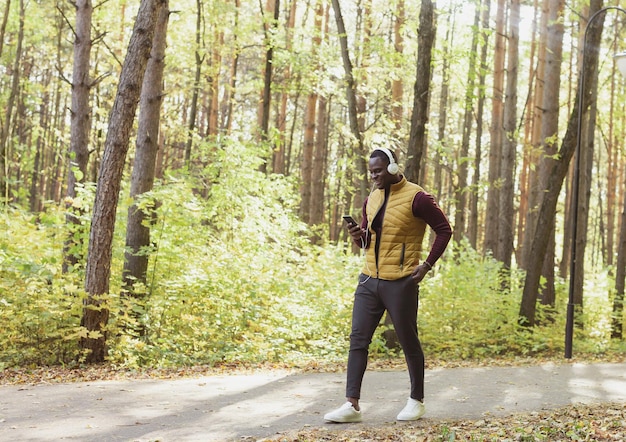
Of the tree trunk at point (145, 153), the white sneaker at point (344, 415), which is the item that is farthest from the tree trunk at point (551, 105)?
the white sneaker at point (344, 415)

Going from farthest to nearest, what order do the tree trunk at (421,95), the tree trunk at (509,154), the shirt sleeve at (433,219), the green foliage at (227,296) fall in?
Result: 1. the tree trunk at (509,154)
2. the tree trunk at (421,95)
3. the green foliage at (227,296)
4. the shirt sleeve at (433,219)

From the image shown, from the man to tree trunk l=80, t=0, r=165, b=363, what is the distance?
4197 millimetres

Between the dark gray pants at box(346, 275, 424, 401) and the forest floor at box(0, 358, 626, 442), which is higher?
the dark gray pants at box(346, 275, 424, 401)

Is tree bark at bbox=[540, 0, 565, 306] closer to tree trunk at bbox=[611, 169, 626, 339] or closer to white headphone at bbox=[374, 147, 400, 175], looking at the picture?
tree trunk at bbox=[611, 169, 626, 339]

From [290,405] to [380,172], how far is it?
2.40 metres

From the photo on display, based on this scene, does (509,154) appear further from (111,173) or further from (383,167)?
(383,167)

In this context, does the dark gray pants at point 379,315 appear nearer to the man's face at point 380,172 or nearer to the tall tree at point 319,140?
the man's face at point 380,172

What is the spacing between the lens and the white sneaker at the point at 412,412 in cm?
609

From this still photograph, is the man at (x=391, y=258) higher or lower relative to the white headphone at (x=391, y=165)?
lower

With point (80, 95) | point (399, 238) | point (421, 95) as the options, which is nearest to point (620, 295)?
point (421, 95)

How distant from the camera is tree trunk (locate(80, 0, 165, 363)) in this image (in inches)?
357

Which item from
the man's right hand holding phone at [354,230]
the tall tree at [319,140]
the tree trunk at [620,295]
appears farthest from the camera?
the tall tree at [319,140]

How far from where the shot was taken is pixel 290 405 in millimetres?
6840

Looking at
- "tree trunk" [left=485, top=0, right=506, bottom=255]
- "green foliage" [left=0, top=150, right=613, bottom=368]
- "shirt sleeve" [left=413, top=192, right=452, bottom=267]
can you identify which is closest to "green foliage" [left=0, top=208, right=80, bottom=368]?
"green foliage" [left=0, top=150, right=613, bottom=368]
